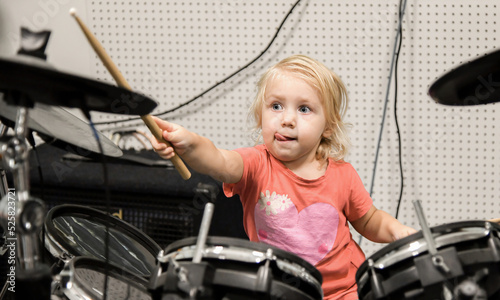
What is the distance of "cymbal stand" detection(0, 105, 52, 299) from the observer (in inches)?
23.1

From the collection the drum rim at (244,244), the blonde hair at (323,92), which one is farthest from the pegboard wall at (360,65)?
the drum rim at (244,244)

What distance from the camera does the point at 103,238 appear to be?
95cm

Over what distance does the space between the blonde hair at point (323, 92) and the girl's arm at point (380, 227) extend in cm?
15

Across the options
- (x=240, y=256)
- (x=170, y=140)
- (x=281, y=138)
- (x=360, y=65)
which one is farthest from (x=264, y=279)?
(x=360, y=65)

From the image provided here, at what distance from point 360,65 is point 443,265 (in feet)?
3.30

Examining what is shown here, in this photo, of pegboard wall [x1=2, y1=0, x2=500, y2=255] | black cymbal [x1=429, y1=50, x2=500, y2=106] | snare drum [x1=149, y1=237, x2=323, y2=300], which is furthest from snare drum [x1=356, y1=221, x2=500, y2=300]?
pegboard wall [x1=2, y1=0, x2=500, y2=255]

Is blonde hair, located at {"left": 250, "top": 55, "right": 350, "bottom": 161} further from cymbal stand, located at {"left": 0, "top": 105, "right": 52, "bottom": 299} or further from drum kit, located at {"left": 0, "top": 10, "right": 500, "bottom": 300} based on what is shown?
cymbal stand, located at {"left": 0, "top": 105, "right": 52, "bottom": 299}

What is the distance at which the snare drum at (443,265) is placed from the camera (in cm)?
61

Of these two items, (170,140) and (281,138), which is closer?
(170,140)

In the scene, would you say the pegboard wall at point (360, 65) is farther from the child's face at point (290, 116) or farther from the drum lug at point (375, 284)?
the drum lug at point (375, 284)

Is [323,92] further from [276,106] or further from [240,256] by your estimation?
[240,256]

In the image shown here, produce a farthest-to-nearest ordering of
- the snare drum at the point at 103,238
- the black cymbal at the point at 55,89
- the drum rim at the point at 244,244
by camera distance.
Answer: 1. the snare drum at the point at 103,238
2. the drum rim at the point at 244,244
3. the black cymbal at the point at 55,89

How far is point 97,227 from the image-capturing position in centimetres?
95

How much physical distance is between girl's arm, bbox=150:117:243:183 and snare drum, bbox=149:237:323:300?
179 millimetres
